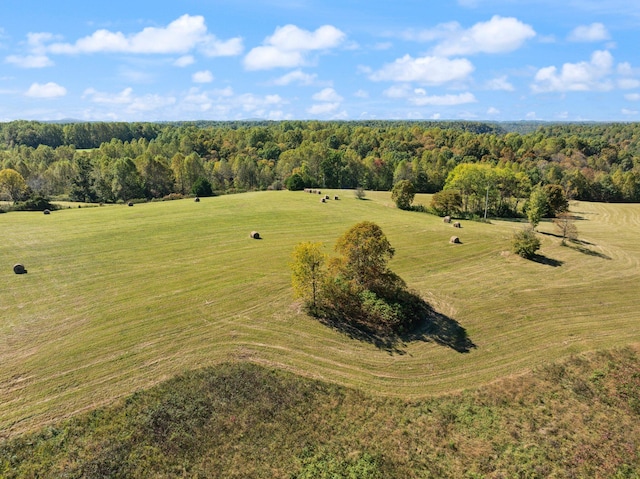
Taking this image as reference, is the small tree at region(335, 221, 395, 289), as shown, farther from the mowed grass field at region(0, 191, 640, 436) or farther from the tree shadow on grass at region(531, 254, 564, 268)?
the tree shadow on grass at region(531, 254, 564, 268)

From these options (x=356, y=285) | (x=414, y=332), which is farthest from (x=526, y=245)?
(x=356, y=285)

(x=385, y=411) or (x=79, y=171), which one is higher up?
(x=79, y=171)

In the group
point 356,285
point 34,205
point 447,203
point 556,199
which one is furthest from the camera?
point 447,203

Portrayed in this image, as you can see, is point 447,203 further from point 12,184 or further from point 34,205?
point 12,184

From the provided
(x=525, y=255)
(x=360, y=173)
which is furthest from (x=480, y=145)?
(x=525, y=255)

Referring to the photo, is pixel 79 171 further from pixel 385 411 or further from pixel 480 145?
pixel 480 145

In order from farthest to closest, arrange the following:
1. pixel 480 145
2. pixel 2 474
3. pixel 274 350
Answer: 1. pixel 480 145
2. pixel 274 350
3. pixel 2 474

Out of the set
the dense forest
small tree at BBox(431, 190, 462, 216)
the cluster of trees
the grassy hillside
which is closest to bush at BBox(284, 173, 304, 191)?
the dense forest
